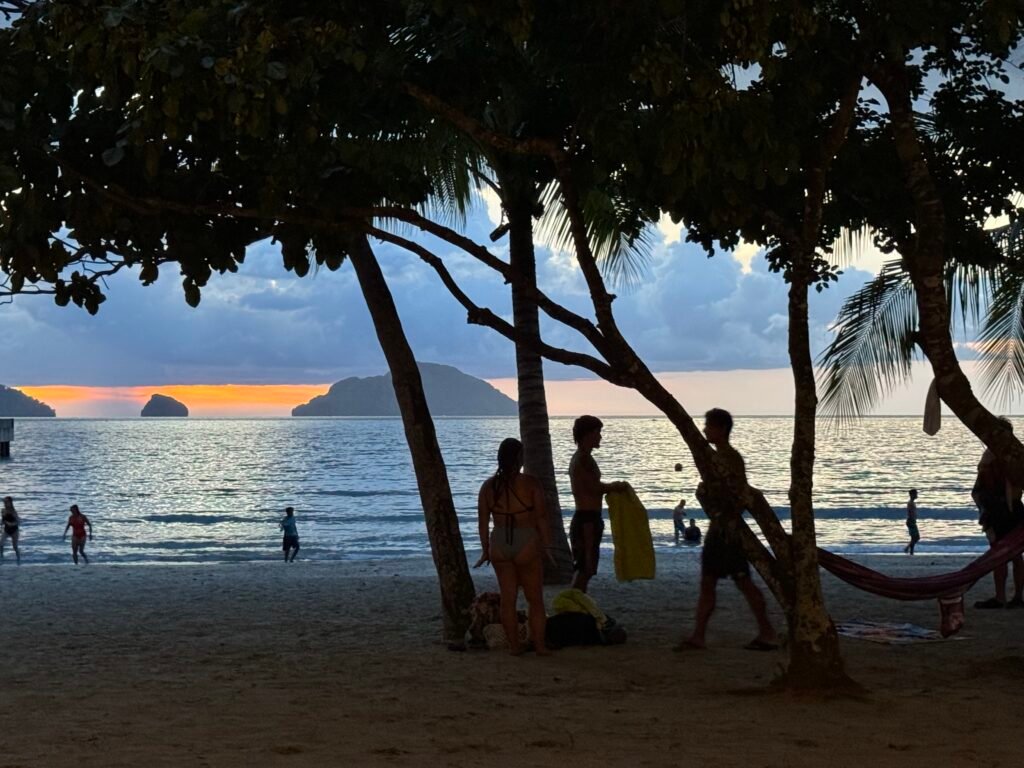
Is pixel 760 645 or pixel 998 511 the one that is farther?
pixel 998 511

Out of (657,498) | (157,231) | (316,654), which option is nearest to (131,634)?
(316,654)

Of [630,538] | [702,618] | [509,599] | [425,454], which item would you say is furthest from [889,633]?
[425,454]

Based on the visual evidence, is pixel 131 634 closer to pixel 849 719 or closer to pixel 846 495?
pixel 849 719

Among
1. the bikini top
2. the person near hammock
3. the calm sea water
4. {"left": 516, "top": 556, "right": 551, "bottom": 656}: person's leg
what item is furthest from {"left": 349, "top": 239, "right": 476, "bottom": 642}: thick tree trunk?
the calm sea water

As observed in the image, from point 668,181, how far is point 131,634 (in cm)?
600

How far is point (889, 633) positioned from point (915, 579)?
151cm

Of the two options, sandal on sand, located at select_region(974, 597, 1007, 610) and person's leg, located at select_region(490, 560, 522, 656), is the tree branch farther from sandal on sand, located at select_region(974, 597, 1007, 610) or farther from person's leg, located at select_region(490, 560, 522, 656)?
sandal on sand, located at select_region(974, 597, 1007, 610)

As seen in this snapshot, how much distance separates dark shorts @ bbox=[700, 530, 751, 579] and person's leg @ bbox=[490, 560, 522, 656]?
124 centimetres

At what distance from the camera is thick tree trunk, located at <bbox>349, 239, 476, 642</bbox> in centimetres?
855

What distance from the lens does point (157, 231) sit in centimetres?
685

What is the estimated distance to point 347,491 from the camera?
55938 mm

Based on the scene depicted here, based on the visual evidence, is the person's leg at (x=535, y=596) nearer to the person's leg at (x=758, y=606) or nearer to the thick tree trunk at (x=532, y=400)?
the person's leg at (x=758, y=606)

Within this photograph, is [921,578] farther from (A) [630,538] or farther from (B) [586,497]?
(B) [586,497]

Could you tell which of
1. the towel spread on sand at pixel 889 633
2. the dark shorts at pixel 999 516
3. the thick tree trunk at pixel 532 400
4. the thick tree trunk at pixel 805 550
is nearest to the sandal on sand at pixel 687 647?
the towel spread on sand at pixel 889 633
